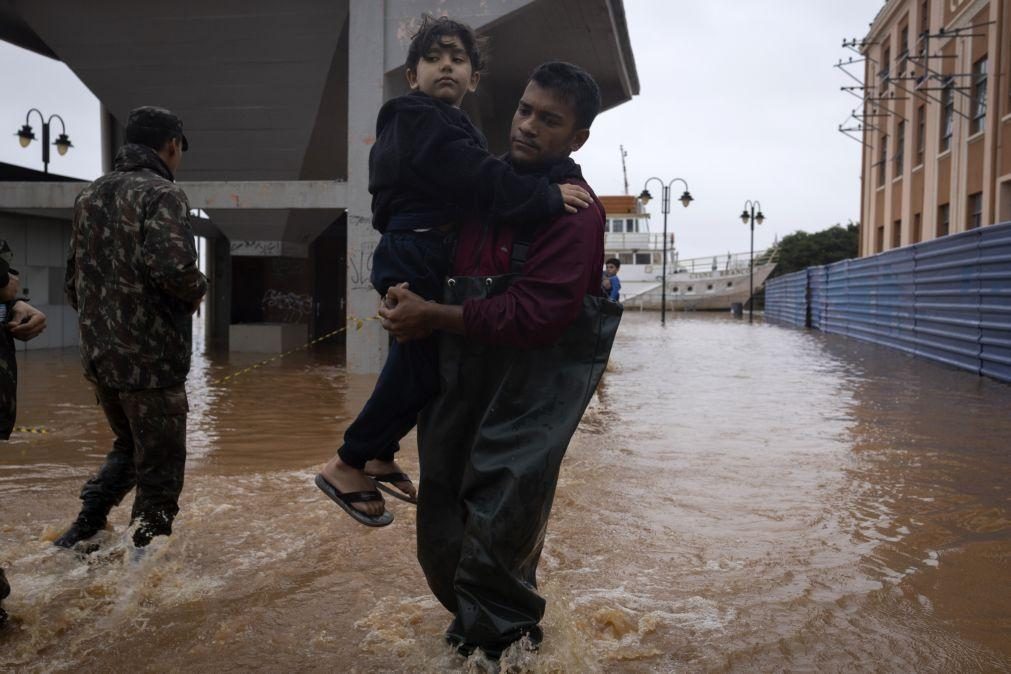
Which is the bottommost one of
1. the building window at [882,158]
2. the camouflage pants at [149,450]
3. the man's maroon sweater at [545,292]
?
the camouflage pants at [149,450]

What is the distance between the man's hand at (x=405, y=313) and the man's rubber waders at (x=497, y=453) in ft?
0.48

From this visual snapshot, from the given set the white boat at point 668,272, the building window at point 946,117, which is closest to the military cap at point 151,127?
the building window at point 946,117

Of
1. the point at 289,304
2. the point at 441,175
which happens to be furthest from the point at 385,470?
the point at 289,304

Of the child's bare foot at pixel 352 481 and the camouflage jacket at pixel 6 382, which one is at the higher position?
the camouflage jacket at pixel 6 382

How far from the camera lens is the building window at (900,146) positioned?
31292 mm

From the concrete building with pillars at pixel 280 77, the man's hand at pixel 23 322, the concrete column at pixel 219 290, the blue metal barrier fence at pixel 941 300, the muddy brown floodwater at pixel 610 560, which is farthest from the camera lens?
the concrete column at pixel 219 290

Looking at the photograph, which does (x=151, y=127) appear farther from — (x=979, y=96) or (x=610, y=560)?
(x=979, y=96)

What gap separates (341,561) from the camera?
163 inches

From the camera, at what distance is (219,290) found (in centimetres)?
2202

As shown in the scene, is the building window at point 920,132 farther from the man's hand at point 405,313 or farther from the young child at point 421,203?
the man's hand at point 405,313

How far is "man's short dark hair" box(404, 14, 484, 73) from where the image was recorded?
9.16 ft

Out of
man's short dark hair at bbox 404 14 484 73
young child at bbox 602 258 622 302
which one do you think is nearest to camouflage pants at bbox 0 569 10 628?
man's short dark hair at bbox 404 14 484 73

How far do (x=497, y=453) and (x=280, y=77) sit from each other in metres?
13.5

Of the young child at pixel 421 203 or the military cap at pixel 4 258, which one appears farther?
the military cap at pixel 4 258
